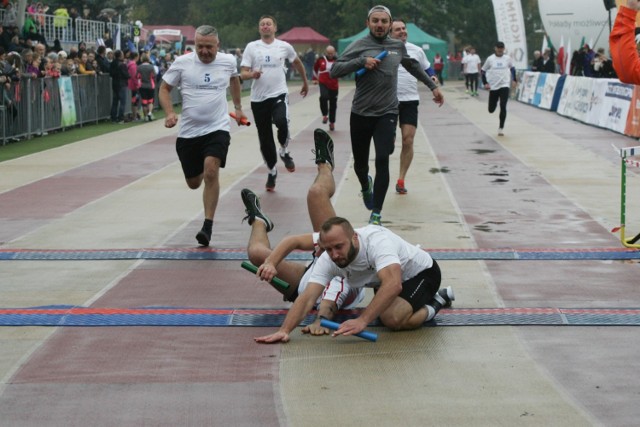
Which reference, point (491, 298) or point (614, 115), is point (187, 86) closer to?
point (491, 298)

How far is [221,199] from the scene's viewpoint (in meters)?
14.0

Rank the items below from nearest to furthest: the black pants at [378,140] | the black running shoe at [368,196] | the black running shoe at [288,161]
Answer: the black pants at [378,140] → the black running shoe at [368,196] → the black running shoe at [288,161]

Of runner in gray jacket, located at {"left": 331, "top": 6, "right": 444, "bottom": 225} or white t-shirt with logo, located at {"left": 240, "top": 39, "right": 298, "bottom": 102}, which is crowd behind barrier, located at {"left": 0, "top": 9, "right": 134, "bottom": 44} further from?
runner in gray jacket, located at {"left": 331, "top": 6, "right": 444, "bottom": 225}

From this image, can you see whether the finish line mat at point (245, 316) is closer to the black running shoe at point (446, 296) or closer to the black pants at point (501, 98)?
the black running shoe at point (446, 296)

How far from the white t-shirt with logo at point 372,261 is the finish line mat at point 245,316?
1.25 feet

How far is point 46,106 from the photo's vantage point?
2456cm

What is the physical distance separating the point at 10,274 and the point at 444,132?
670 inches

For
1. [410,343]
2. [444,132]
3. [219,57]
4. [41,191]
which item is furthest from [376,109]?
[444,132]

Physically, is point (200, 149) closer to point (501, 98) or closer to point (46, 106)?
point (501, 98)

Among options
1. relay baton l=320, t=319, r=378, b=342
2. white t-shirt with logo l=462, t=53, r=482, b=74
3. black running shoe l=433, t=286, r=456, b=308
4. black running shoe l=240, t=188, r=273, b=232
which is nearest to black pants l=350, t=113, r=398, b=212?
black running shoe l=240, t=188, r=273, b=232

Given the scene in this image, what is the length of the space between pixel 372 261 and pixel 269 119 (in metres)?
7.67

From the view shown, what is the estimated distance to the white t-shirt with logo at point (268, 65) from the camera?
566 inches

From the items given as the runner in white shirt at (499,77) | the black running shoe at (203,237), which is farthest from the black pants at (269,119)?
the runner in white shirt at (499,77)

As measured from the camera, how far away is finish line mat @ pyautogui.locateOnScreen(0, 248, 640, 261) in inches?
386
